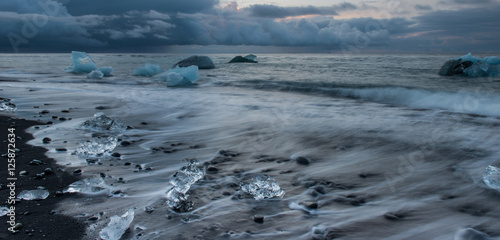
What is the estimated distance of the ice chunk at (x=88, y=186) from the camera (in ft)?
8.30

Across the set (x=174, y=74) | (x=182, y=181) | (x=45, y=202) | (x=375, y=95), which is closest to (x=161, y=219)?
(x=182, y=181)

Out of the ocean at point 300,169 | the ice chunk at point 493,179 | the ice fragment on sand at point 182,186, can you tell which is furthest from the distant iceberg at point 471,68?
the ice fragment on sand at point 182,186

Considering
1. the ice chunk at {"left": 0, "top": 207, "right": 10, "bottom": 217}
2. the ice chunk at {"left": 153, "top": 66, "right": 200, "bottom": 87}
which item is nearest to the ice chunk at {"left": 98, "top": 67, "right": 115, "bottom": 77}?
the ice chunk at {"left": 153, "top": 66, "right": 200, "bottom": 87}

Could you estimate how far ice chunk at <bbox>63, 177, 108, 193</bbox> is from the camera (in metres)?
2.53

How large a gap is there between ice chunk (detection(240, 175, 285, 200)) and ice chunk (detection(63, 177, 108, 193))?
4.04ft

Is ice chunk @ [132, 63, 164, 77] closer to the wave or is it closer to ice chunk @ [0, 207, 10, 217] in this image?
the wave

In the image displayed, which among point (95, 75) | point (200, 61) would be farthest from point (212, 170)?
point (200, 61)

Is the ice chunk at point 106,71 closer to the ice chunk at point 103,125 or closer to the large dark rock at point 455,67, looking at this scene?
the ice chunk at point 103,125

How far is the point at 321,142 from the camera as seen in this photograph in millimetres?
4379

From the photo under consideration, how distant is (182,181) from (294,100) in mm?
6732

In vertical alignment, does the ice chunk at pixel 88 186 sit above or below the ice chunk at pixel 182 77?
below

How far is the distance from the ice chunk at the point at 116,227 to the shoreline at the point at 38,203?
0.52 feet

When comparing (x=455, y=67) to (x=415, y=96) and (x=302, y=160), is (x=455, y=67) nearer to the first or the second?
(x=415, y=96)

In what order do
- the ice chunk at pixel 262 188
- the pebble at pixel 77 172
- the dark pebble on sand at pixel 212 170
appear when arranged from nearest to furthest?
the ice chunk at pixel 262 188 → the pebble at pixel 77 172 → the dark pebble on sand at pixel 212 170
